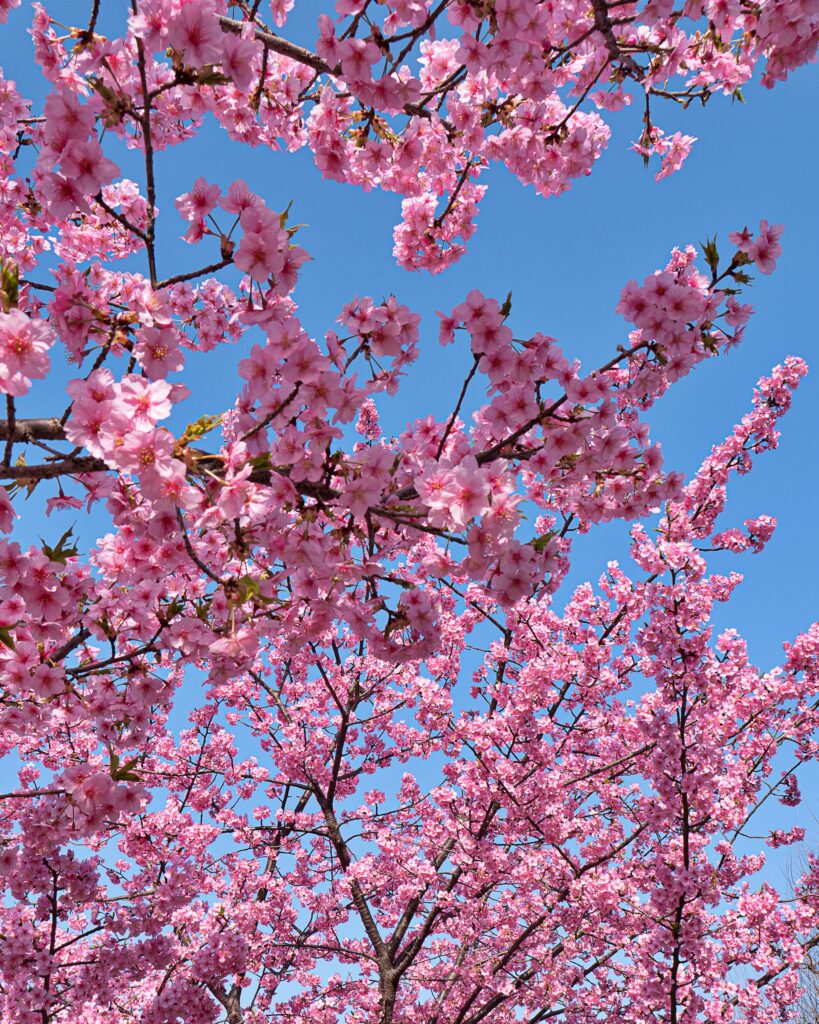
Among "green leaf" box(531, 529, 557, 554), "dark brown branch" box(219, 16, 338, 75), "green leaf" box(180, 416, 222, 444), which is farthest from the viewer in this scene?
"dark brown branch" box(219, 16, 338, 75)

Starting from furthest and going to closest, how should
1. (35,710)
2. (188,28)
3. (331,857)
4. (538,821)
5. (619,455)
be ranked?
1. (331,857)
2. (538,821)
3. (35,710)
4. (619,455)
5. (188,28)

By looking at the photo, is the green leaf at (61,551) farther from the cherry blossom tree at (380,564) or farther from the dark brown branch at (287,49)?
the dark brown branch at (287,49)

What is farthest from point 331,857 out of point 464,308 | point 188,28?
point 188,28

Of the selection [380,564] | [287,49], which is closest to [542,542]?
[380,564]

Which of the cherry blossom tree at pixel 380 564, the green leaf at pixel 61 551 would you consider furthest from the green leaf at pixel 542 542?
the green leaf at pixel 61 551

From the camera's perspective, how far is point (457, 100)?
5090 millimetres

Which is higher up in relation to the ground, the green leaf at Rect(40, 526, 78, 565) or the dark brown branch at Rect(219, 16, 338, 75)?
the dark brown branch at Rect(219, 16, 338, 75)

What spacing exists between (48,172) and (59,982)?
22.9 ft

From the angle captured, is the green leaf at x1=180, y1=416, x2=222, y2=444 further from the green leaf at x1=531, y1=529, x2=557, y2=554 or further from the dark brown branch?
the dark brown branch

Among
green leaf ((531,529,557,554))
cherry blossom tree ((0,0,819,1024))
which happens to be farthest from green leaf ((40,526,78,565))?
green leaf ((531,529,557,554))

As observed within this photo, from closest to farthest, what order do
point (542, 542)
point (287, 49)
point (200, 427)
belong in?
point (200, 427) → point (542, 542) → point (287, 49)

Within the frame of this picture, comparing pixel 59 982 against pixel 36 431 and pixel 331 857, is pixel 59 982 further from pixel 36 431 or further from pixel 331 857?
pixel 36 431

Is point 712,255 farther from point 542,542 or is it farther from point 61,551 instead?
point 61,551

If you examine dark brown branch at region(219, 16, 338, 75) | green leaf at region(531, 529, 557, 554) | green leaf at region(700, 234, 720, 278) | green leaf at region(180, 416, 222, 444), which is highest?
dark brown branch at region(219, 16, 338, 75)
